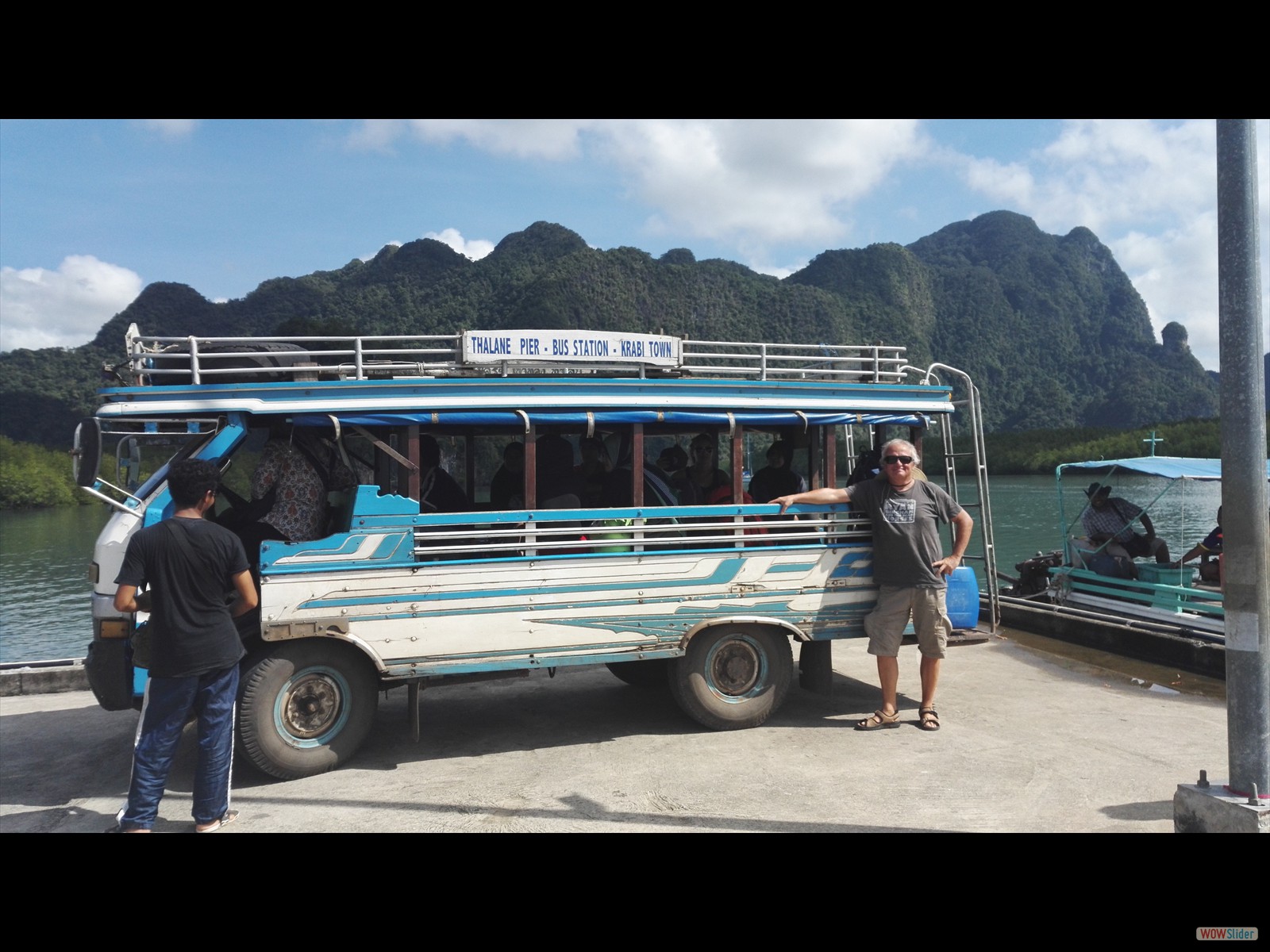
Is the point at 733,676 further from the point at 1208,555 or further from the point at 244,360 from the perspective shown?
the point at 1208,555

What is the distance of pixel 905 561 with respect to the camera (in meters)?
6.05

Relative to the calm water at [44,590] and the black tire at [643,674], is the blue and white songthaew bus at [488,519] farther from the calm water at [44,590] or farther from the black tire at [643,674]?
the calm water at [44,590]

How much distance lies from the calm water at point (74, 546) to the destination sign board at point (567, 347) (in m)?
7.59

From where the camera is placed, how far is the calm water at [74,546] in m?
16.2

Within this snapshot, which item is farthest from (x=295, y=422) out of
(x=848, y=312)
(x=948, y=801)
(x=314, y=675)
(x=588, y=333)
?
(x=848, y=312)

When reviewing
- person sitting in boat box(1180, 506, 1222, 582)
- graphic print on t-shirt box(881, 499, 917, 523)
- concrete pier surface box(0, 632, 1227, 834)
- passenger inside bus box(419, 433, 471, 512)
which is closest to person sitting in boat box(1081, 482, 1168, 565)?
person sitting in boat box(1180, 506, 1222, 582)

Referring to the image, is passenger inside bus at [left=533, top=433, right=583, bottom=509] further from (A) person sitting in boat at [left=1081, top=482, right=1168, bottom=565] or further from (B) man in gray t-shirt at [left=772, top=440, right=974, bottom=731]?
(A) person sitting in boat at [left=1081, top=482, right=1168, bottom=565]

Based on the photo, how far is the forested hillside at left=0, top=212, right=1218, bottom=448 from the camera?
77.9 meters

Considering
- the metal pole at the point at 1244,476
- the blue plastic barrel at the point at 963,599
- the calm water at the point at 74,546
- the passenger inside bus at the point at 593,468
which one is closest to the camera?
the metal pole at the point at 1244,476

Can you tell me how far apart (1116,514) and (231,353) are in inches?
406

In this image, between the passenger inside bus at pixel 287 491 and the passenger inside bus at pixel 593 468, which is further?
the passenger inside bus at pixel 593 468

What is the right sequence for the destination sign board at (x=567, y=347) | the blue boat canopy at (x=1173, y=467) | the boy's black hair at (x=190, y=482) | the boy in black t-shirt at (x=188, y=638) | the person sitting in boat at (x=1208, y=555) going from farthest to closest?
the person sitting in boat at (x=1208, y=555), the blue boat canopy at (x=1173, y=467), the destination sign board at (x=567, y=347), the boy's black hair at (x=190, y=482), the boy in black t-shirt at (x=188, y=638)

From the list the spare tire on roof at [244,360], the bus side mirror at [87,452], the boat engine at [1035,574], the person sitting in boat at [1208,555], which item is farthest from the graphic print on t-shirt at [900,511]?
the boat engine at [1035,574]

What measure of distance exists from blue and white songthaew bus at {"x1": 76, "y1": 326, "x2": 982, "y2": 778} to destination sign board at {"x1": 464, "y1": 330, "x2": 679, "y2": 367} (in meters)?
0.02
